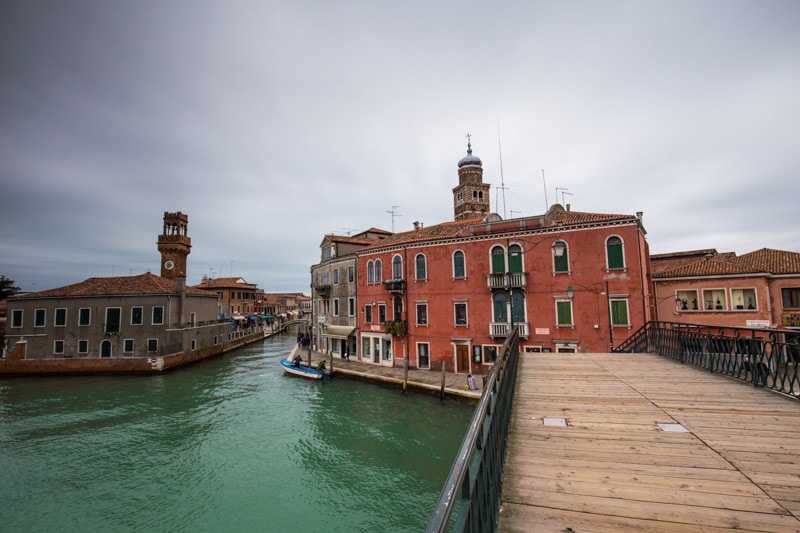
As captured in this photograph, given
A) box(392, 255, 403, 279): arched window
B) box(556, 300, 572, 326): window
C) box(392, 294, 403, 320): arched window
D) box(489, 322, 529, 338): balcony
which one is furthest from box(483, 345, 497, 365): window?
box(392, 255, 403, 279): arched window

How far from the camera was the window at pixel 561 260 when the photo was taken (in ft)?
65.9

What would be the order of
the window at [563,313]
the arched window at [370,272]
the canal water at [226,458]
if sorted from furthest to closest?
the arched window at [370,272] → the window at [563,313] → the canal water at [226,458]

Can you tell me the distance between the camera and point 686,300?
1969 centimetres

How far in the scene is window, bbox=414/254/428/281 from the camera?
79.7 feet

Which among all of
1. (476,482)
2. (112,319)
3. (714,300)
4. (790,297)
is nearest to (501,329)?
(714,300)

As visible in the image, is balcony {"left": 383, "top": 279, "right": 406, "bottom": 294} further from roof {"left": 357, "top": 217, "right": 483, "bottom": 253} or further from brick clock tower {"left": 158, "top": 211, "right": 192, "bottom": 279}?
brick clock tower {"left": 158, "top": 211, "right": 192, "bottom": 279}

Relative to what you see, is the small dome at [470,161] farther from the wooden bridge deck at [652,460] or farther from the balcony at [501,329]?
the wooden bridge deck at [652,460]

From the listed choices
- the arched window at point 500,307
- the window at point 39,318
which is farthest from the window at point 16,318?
the arched window at point 500,307

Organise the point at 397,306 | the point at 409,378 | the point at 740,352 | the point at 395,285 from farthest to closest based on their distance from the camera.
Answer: the point at 397,306, the point at 395,285, the point at 409,378, the point at 740,352

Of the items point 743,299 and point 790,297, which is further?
point 743,299

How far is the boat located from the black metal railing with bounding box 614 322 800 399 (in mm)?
19157

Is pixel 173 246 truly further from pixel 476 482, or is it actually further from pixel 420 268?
pixel 476 482

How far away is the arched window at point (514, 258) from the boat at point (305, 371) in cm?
1396

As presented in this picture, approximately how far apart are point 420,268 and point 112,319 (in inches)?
987
